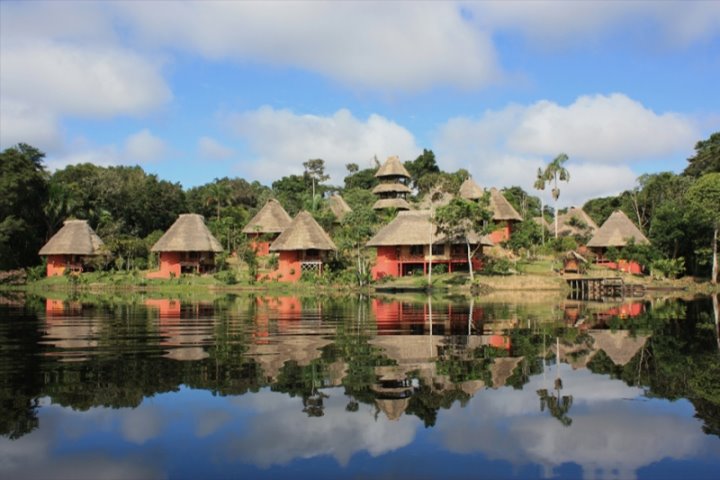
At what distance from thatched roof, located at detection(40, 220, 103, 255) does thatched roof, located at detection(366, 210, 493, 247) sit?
24367 millimetres

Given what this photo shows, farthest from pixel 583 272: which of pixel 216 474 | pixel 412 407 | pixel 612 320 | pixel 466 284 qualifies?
pixel 216 474

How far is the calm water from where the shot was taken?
7.08m

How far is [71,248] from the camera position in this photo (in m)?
53.7

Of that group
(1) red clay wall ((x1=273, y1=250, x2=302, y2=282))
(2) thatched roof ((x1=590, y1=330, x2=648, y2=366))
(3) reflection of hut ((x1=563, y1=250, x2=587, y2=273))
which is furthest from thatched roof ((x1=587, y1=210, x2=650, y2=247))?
(2) thatched roof ((x1=590, y1=330, x2=648, y2=366))

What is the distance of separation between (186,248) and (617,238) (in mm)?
36776

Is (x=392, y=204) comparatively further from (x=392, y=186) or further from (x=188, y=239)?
(x=188, y=239)

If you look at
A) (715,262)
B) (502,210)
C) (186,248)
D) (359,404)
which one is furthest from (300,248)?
(359,404)

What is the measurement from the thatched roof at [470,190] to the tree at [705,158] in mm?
23501

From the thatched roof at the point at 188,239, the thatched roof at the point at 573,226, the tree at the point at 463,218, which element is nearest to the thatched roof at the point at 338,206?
the thatched roof at the point at 188,239

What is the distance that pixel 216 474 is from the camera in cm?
665

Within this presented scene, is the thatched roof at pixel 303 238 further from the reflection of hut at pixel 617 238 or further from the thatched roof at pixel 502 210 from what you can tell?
the reflection of hut at pixel 617 238

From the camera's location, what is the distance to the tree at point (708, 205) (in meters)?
44.5

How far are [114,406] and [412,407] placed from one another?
4470mm

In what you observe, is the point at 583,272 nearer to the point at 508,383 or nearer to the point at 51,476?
the point at 508,383
